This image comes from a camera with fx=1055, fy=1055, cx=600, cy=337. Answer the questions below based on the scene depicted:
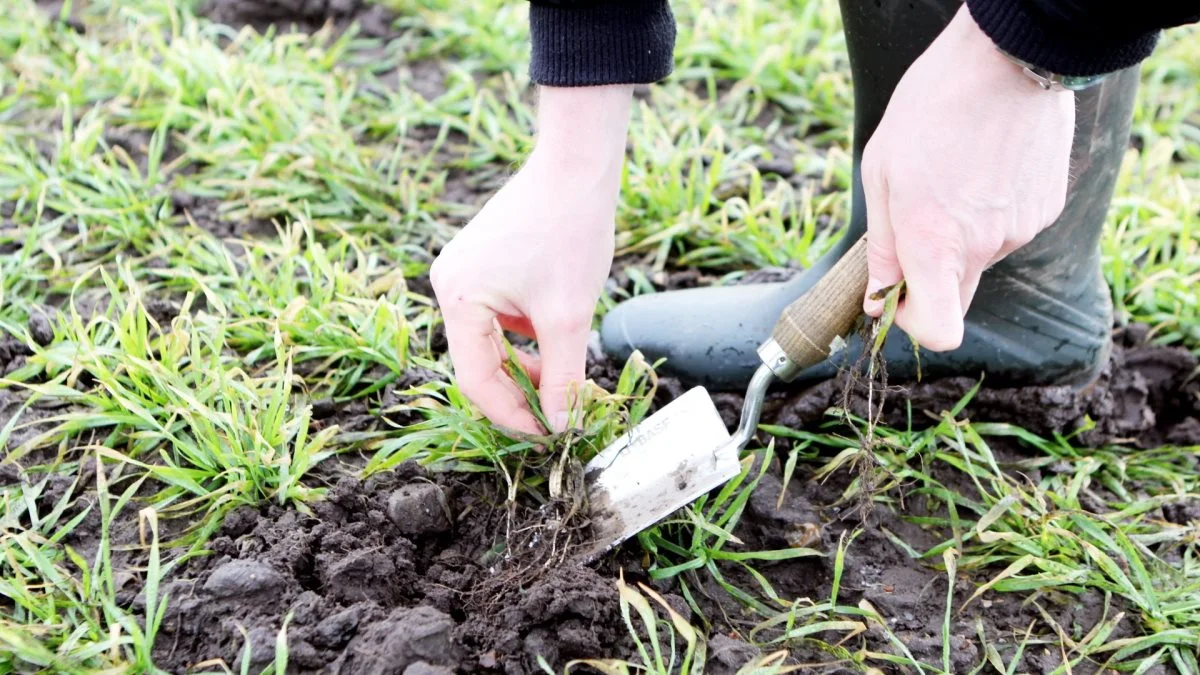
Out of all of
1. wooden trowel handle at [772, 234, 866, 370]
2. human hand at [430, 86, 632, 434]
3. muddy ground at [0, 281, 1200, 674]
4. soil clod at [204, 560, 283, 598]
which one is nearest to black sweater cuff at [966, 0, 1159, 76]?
wooden trowel handle at [772, 234, 866, 370]

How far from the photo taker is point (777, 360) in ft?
5.64

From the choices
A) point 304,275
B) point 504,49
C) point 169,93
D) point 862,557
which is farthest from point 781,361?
point 169,93

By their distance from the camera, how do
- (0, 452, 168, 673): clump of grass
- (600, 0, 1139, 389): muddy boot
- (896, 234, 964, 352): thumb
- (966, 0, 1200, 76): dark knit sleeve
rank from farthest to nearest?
(600, 0, 1139, 389): muddy boot, (0, 452, 168, 673): clump of grass, (896, 234, 964, 352): thumb, (966, 0, 1200, 76): dark knit sleeve

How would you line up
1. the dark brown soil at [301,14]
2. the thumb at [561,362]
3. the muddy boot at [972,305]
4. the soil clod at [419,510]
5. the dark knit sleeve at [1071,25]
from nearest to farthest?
the dark knit sleeve at [1071,25] → the thumb at [561,362] → the soil clod at [419,510] → the muddy boot at [972,305] → the dark brown soil at [301,14]

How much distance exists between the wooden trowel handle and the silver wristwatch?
0.40 m

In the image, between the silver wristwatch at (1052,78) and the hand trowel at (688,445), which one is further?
the hand trowel at (688,445)

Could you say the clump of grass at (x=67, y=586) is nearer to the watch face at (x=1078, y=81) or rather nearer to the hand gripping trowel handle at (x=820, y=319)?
the hand gripping trowel handle at (x=820, y=319)

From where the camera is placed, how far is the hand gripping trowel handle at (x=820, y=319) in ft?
5.25

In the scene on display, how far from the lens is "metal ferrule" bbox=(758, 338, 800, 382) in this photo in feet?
5.61

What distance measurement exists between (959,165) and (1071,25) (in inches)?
7.2

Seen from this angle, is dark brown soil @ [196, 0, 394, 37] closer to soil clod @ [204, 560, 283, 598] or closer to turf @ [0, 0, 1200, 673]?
turf @ [0, 0, 1200, 673]

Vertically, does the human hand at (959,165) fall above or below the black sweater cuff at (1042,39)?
below

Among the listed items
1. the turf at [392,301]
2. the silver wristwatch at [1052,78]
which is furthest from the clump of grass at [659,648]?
the silver wristwatch at [1052,78]

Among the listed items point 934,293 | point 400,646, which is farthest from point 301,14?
point 934,293
